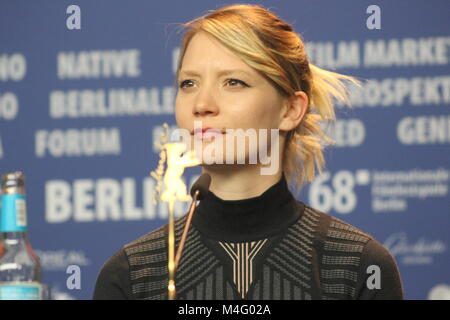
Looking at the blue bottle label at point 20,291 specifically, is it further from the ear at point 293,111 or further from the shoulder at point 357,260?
the ear at point 293,111

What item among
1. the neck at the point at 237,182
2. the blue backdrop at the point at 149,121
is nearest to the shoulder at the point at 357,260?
the neck at the point at 237,182

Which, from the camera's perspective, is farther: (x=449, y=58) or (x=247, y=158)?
(x=449, y=58)

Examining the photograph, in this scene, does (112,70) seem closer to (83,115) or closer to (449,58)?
(83,115)

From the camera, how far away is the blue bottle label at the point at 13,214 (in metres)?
1.20

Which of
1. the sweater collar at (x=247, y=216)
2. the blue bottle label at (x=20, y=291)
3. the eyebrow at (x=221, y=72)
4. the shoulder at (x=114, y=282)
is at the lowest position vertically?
the shoulder at (x=114, y=282)

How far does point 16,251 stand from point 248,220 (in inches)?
24.6

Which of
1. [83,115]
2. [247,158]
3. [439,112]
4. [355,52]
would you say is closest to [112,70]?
[83,115]

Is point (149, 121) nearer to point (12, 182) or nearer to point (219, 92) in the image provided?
point (219, 92)

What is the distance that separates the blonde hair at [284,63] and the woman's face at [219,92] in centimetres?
2

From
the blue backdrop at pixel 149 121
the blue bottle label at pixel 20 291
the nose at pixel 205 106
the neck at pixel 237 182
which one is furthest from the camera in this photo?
the blue backdrop at pixel 149 121

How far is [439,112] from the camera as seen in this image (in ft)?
9.68

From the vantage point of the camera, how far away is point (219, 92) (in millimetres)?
1714

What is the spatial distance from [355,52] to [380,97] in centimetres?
18

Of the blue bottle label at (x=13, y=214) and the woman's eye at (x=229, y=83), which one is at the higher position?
the woman's eye at (x=229, y=83)
